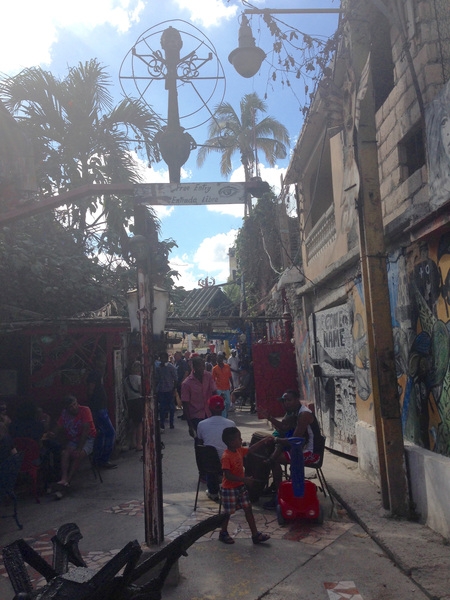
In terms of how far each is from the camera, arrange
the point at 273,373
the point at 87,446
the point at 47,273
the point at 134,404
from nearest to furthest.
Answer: the point at 87,446 < the point at 47,273 < the point at 134,404 < the point at 273,373

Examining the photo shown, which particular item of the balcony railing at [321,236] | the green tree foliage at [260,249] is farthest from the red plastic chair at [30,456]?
the green tree foliage at [260,249]

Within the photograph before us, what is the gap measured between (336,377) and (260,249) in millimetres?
12348

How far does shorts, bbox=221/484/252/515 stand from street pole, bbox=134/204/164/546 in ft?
2.81

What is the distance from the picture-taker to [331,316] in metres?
10.2

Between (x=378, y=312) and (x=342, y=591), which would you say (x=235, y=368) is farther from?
(x=342, y=591)

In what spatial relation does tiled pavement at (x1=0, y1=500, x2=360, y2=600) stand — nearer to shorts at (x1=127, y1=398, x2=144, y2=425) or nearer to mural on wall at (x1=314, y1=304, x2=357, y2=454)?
mural on wall at (x1=314, y1=304, x2=357, y2=454)

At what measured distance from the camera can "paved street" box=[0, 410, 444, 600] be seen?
14.9 feet

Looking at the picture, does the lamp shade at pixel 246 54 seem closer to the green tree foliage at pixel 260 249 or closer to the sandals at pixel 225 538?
the sandals at pixel 225 538

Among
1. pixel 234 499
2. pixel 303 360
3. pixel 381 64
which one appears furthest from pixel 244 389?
pixel 234 499

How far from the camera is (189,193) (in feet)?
18.0

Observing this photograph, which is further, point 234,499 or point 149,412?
point 234,499

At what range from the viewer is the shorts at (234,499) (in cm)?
559

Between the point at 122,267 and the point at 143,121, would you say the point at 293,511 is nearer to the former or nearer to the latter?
the point at 122,267

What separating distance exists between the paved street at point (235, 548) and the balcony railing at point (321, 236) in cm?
477
